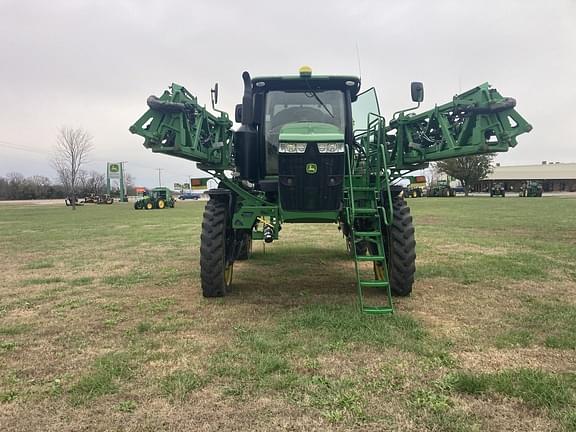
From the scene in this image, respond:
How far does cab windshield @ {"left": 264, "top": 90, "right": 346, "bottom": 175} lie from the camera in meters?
6.05

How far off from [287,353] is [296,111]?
134 inches

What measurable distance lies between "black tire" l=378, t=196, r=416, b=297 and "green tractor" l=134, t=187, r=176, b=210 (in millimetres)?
37263

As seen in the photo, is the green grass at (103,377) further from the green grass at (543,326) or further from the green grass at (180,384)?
the green grass at (543,326)

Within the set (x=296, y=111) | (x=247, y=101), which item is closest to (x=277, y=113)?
(x=296, y=111)

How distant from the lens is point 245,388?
10.6ft

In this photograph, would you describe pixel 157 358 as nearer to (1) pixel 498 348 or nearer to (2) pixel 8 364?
(2) pixel 8 364

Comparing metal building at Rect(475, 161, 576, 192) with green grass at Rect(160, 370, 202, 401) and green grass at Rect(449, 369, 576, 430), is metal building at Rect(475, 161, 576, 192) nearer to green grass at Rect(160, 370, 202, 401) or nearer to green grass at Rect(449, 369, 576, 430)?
green grass at Rect(449, 369, 576, 430)

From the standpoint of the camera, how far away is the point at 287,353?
385 cm

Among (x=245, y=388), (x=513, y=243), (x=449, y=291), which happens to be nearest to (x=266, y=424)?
(x=245, y=388)

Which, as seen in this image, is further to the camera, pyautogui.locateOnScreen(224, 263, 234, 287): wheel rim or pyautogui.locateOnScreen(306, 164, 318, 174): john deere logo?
pyautogui.locateOnScreen(224, 263, 234, 287): wheel rim

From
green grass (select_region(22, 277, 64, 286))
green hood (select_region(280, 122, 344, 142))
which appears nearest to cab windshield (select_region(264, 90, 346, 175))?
green hood (select_region(280, 122, 344, 142))

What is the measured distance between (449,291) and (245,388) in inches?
154

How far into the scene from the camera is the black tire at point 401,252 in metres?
5.61

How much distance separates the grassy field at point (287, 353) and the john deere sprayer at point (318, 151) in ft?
2.18
